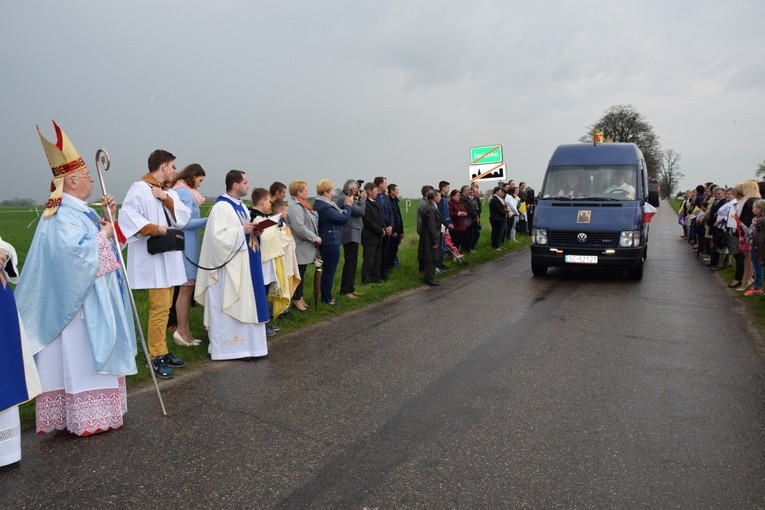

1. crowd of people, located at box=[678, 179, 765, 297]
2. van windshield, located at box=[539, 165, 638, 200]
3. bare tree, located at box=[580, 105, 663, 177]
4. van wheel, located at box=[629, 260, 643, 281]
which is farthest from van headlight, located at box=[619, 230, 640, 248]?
bare tree, located at box=[580, 105, 663, 177]

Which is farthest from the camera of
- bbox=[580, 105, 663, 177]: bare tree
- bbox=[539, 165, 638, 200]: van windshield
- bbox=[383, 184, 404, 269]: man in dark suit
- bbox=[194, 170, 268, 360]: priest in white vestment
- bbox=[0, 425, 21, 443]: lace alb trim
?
bbox=[580, 105, 663, 177]: bare tree

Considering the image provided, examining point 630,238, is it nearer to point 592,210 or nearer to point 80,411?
point 592,210

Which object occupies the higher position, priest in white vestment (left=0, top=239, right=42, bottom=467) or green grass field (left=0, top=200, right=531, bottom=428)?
priest in white vestment (left=0, top=239, right=42, bottom=467)

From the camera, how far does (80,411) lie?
4602mm

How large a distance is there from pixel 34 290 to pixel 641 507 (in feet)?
14.4

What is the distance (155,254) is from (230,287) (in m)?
0.95

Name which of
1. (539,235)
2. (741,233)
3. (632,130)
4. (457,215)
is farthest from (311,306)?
(632,130)

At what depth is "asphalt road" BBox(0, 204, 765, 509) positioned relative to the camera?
3637 mm

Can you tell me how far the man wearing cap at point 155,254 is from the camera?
236 inches

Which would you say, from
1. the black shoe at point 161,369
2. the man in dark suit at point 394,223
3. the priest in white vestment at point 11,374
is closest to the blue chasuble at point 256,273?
the black shoe at point 161,369

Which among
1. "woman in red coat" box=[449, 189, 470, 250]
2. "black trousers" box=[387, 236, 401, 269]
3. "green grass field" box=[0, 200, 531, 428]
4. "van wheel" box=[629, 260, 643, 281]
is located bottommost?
"van wheel" box=[629, 260, 643, 281]

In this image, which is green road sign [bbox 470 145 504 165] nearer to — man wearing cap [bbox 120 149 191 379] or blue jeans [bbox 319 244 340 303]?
blue jeans [bbox 319 244 340 303]

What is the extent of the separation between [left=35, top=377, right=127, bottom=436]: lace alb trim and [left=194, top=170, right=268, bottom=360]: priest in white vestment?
78.6 inches

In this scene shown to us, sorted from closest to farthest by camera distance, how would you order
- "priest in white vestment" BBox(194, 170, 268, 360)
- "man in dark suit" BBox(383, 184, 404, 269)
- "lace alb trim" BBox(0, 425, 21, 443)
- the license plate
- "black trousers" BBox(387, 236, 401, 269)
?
"lace alb trim" BBox(0, 425, 21, 443) → "priest in white vestment" BBox(194, 170, 268, 360) → the license plate → "man in dark suit" BBox(383, 184, 404, 269) → "black trousers" BBox(387, 236, 401, 269)
